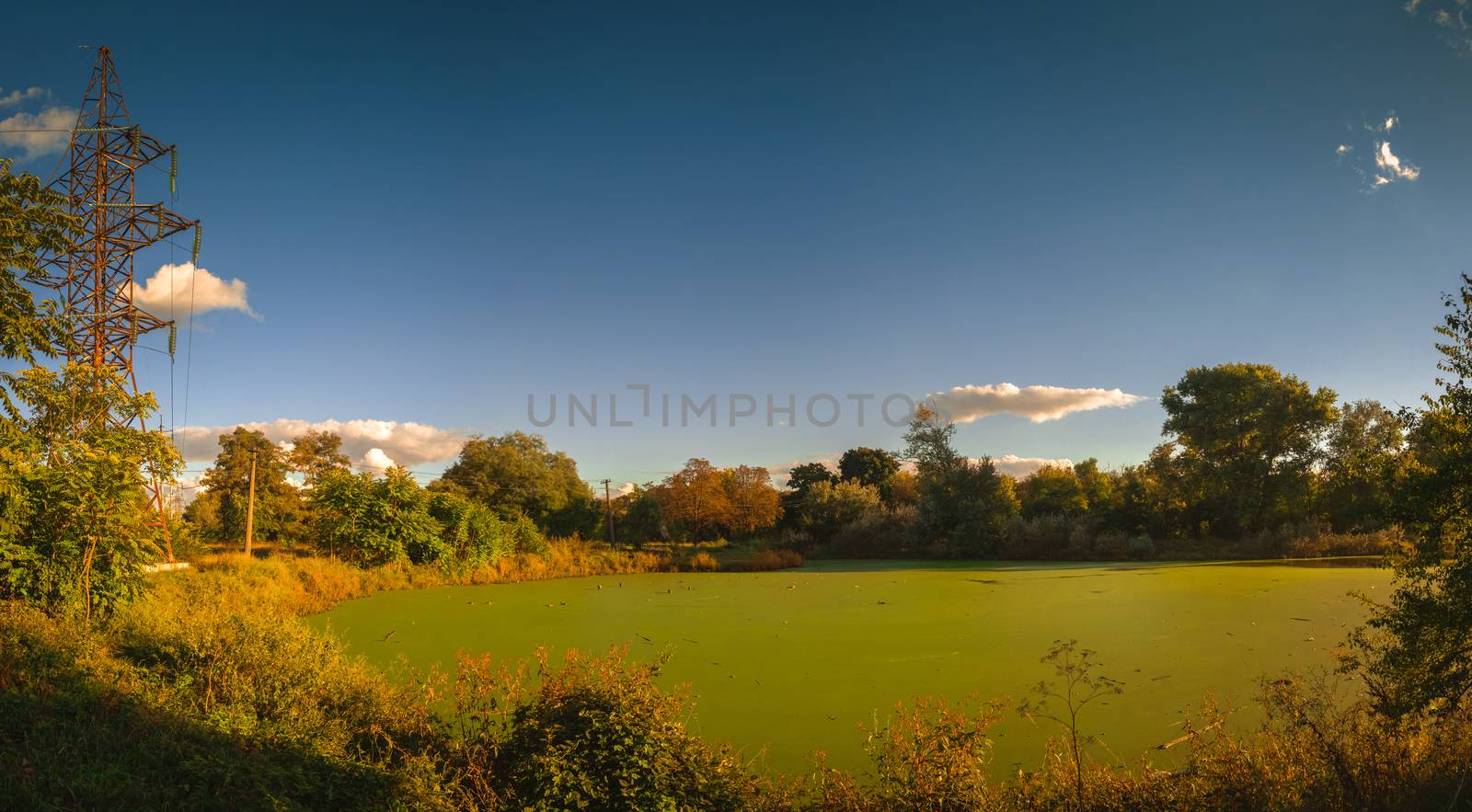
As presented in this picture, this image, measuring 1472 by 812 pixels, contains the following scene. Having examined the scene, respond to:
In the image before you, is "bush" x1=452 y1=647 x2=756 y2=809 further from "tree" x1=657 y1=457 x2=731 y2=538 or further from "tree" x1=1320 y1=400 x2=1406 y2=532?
"tree" x1=657 y1=457 x2=731 y2=538

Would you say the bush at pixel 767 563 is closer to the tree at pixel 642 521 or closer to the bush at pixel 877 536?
the bush at pixel 877 536

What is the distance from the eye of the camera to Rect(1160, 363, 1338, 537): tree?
21.7 m

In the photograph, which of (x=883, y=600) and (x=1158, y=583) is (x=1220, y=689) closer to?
(x=883, y=600)

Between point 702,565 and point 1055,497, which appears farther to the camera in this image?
point 1055,497

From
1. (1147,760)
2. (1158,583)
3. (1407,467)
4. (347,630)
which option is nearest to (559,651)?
(347,630)

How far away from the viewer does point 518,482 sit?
2595 centimetres

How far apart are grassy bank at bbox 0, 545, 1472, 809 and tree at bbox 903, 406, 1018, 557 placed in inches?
714

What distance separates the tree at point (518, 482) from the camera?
25.1 metres

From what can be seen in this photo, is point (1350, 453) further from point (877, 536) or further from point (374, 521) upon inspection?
point (374, 521)

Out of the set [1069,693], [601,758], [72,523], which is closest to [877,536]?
[1069,693]

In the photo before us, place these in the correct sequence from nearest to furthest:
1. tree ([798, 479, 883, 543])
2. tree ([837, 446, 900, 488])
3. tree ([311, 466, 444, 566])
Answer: tree ([311, 466, 444, 566]) → tree ([798, 479, 883, 543]) → tree ([837, 446, 900, 488])

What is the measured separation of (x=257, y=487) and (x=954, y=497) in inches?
991

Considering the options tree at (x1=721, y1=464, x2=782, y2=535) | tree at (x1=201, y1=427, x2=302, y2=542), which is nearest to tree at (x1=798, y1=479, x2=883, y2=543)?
tree at (x1=721, y1=464, x2=782, y2=535)

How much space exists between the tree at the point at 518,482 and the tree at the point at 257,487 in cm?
620
